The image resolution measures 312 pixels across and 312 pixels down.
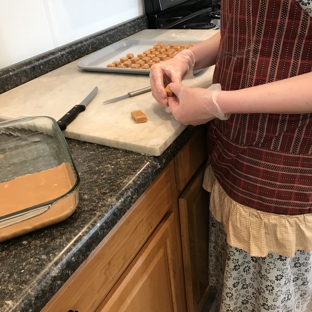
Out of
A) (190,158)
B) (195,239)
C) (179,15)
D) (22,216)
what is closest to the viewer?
(22,216)

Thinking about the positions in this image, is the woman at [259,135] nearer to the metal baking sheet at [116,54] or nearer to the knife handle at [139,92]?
the knife handle at [139,92]

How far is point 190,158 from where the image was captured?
817 mm

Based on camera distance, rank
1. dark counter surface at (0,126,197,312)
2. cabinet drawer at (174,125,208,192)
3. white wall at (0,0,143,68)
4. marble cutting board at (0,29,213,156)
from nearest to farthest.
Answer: dark counter surface at (0,126,197,312) → marble cutting board at (0,29,213,156) → cabinet drawer at (174,125,208,192) → white wall at (0,0,143,68)

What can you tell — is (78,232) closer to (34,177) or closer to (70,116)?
(34,177)

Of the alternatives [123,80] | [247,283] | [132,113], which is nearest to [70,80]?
[123,80]

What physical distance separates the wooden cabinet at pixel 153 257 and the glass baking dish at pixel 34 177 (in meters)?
0.10

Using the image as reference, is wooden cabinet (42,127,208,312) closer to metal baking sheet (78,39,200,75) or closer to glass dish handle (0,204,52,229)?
glass dish handle (0,204,52,229)

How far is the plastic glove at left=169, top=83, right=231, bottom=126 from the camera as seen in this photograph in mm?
624

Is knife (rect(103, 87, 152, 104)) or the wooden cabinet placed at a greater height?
knife (rect(103, 87, 152, 104))

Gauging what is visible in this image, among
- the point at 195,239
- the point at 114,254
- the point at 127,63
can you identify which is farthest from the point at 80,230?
the point at 127,63

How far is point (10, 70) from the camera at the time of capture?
0.96 meters

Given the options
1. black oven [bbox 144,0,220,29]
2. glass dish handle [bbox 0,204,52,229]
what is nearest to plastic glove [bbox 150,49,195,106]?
glass dish handle [bbox 0,204,52,229]

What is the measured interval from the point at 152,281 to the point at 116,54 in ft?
2.40

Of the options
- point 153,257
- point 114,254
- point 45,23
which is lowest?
point 153,257
